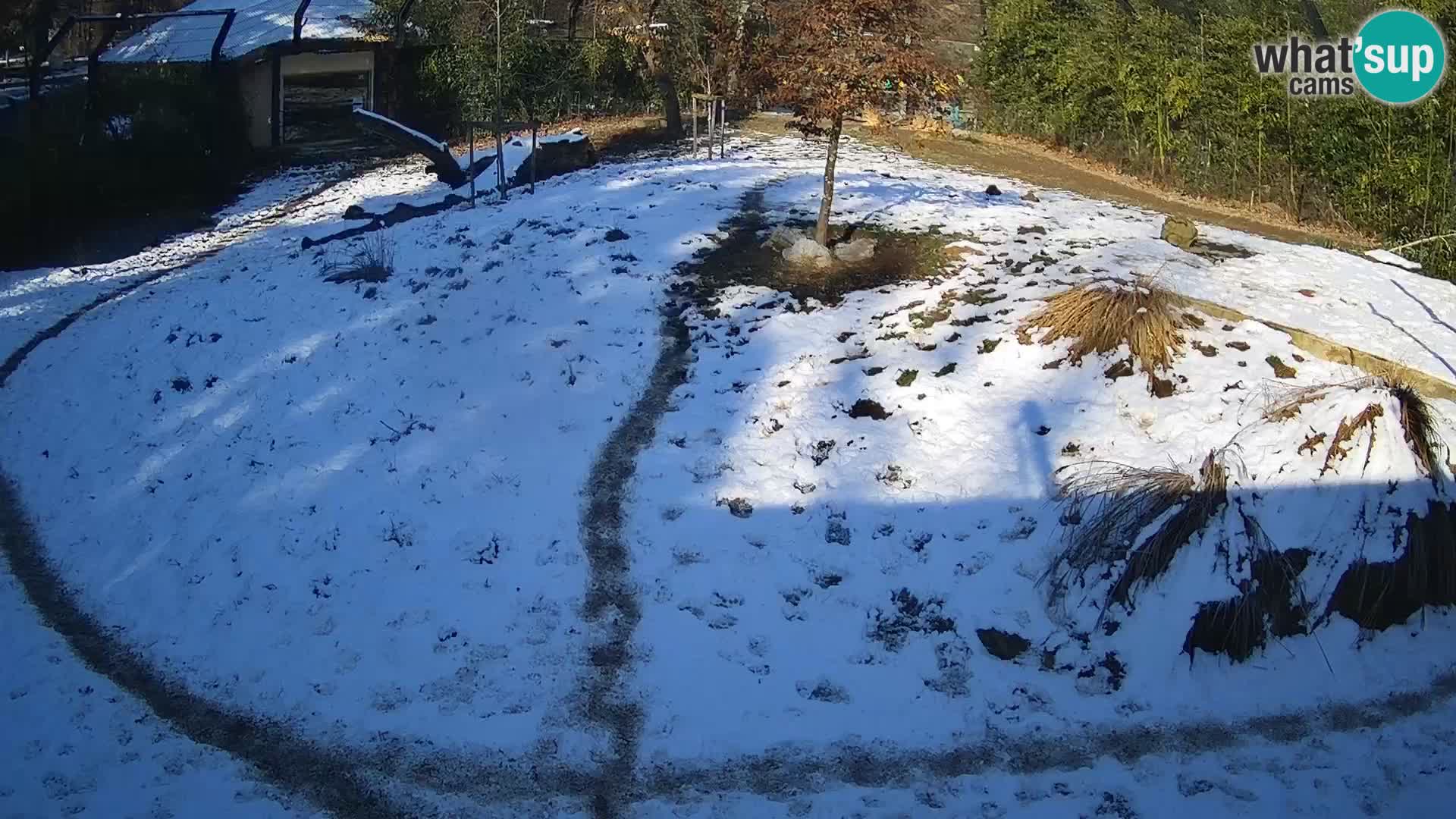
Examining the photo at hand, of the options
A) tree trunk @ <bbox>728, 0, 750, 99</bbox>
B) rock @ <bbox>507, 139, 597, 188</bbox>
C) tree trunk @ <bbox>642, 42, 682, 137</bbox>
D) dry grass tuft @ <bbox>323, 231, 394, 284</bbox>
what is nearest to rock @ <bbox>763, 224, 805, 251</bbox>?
tree trunk @ <bbox>728, 0, 750, 99</bbox>

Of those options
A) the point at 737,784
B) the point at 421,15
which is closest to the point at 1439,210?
the point at 737,784

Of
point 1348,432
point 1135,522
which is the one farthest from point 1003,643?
point 1348,432

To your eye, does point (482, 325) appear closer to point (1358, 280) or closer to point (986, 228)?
point (986, 228)

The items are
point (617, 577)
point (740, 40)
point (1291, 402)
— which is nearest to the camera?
point (617, 577)

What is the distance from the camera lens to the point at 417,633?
6547 millimetres

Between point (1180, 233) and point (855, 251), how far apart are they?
2.96 meters

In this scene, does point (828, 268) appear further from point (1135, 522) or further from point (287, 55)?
point (287, 55)

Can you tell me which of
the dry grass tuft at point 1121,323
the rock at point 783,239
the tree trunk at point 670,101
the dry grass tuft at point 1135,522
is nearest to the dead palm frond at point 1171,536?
the dry grass tuft at point 1135,522

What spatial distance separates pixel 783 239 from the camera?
35.7 ft

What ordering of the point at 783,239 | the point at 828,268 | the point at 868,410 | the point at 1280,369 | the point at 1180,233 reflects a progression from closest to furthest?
the point at 1280,369, the point at 868,410, the point at 828,268, the point at 1180,233, the point at 783,239

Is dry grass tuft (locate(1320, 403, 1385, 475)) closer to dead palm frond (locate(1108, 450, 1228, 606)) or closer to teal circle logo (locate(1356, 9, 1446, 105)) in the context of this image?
dead palm frond (locate(1108, 450, 1228, 606))

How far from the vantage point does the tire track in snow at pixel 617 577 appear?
5.57m

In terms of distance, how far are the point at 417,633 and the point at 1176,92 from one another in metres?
11.7

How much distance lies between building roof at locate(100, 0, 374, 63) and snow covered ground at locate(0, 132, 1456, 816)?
10964mm
